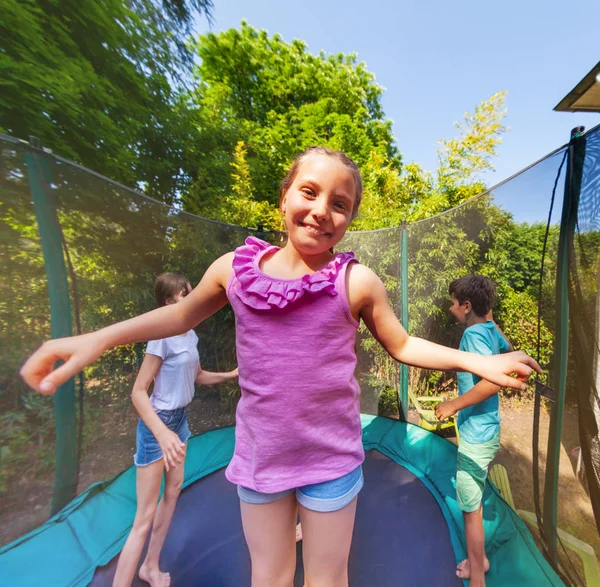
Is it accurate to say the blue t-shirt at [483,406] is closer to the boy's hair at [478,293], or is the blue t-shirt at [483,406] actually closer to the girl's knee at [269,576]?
the boy's hair at [478,293]

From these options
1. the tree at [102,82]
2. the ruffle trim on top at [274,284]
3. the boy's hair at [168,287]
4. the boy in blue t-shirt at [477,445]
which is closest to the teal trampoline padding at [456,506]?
the boy in blue t-shirt at [477,445]

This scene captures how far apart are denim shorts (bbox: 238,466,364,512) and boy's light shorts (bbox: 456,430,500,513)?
1.06 meters

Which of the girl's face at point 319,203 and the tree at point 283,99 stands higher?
the tree at point 283,99

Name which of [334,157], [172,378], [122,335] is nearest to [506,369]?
[334,157]

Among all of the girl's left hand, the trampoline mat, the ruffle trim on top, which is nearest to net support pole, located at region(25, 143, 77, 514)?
the trampoline mat

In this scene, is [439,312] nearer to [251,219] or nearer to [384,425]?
[384,425]

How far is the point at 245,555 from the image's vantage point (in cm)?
175

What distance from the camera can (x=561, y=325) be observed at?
1.23 meters

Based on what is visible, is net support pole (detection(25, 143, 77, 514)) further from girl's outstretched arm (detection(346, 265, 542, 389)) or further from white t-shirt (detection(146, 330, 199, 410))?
girl's outstretched arm (detection(346, 265, 542, 389))

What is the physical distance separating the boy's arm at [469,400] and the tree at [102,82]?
3824mm

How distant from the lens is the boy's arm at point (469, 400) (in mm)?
1353

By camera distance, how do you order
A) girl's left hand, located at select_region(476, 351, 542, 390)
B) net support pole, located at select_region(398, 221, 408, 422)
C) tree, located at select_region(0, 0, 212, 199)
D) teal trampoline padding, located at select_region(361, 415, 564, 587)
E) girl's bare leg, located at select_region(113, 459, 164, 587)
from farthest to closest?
net support pole, located at select_region(398, 221, 408, 422)
tree, located at select_region(0, 0, 212, 199)
teal trampoline padding, located at select_region(361, 415, 564, 587)
girl's bare leg, located at select_region(113, 459, 164, 587)
girl's left hand, located at select_region(476, 351, 542, 390)

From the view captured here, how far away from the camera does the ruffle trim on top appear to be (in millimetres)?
737

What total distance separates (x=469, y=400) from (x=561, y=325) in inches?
18.9
